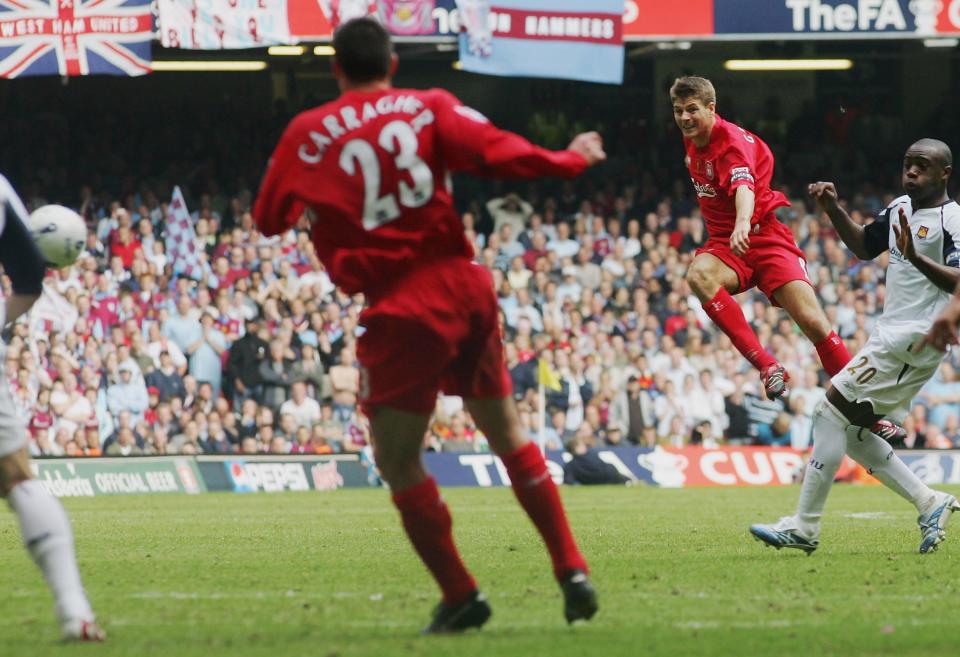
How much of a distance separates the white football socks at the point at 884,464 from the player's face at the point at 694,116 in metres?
2.59

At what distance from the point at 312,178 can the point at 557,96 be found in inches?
973

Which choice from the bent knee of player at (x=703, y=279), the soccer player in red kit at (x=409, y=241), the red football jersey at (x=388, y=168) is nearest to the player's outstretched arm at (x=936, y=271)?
the bent knee of player at (x=703, y=279)

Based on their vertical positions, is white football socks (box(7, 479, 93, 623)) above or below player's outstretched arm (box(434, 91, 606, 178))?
below

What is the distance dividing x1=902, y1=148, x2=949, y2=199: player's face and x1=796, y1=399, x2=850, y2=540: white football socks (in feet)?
4.56

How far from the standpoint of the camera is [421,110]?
20.9ft

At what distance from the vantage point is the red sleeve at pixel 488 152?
6246 millimetres

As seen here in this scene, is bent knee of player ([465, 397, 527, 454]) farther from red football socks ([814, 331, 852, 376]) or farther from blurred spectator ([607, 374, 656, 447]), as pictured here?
blurred spectator ([607, 374, 656, 447])

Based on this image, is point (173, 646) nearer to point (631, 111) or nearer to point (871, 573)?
point (871, 573)

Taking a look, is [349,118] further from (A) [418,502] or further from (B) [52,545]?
(B) [52,545]

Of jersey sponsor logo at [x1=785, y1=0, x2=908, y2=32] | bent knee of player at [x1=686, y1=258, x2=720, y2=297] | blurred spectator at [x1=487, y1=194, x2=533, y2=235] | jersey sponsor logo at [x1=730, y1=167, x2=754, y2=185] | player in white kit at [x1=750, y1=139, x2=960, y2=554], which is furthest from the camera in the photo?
blurred spectator at [x1=487, y1=194, x2=533, y2=235]

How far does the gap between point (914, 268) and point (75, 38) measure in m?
17.6

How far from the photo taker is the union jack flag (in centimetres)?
2428

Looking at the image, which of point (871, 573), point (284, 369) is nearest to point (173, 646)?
point (871, 573)

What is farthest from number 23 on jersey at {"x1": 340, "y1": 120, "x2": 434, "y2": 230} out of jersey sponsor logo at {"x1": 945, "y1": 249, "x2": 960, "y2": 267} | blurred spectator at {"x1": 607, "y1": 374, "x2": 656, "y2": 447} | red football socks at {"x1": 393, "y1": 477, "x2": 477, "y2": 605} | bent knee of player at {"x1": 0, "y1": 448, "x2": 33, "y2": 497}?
blurred spectator at {"x1": 607, "y1": 374, "x2": 656, "y2": 447}
